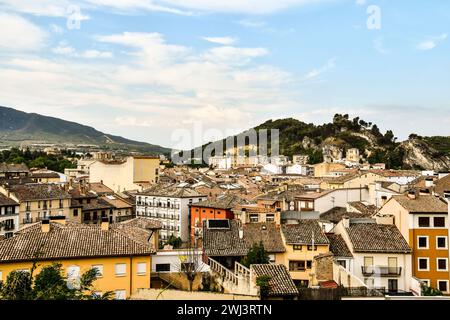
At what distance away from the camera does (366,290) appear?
15.6m

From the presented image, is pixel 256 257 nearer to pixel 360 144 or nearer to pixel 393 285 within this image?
pixel 393 285

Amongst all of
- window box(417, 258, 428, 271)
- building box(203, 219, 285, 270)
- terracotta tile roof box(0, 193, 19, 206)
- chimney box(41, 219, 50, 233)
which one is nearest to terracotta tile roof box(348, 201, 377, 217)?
window box(417, 258, 428, 271)

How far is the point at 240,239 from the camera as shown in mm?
24250

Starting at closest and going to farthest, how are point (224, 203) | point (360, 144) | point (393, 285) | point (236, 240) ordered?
point (393, 285) → point (236, 240) → point (224, 203) → point (360, 144)

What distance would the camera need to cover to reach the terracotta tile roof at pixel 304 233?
2267 centimetres

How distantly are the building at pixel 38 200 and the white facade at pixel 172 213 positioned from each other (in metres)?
7.96

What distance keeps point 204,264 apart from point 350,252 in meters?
7.26

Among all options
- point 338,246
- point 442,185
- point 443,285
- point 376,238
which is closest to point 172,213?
point 442,185

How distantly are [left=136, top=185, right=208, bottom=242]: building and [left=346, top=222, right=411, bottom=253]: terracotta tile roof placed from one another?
20.1m

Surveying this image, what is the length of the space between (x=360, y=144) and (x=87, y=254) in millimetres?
121553

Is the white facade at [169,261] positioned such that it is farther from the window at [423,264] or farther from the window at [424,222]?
the window at [424,222]

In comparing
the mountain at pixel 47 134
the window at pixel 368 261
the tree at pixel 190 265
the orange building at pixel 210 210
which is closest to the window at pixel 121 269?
the tree at pixel 190 265

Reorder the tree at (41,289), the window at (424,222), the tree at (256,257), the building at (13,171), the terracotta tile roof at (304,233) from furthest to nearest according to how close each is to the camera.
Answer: the building at (13,171) → the window at (424,222) → the terracotta tile roof at (304,233) → the tree at (256,257) → the tree at (41,289)
